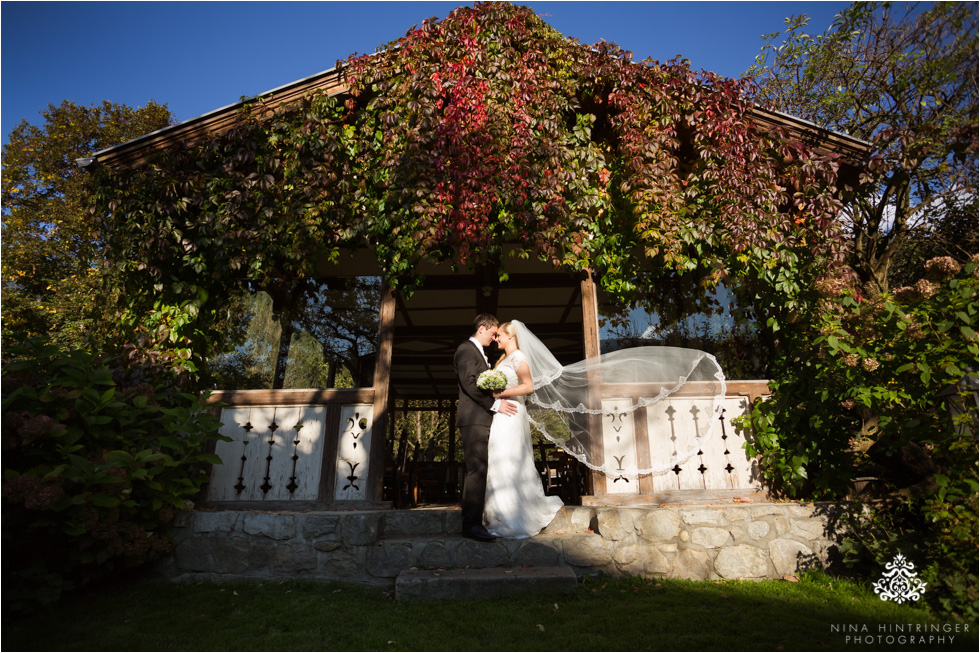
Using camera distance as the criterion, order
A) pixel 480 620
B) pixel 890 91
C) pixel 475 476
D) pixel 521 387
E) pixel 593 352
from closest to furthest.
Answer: pixel 480 620, pixel 475 476, pixel 521 387, pixel 593 352, pixel 890 91

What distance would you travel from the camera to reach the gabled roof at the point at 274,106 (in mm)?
5938

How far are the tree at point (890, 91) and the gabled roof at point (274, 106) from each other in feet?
7.25

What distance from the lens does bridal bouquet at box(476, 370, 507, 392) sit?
192 inches

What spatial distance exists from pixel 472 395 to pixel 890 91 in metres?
9.83

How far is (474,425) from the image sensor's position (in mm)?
4980

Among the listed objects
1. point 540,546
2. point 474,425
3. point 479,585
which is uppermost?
point 474,425

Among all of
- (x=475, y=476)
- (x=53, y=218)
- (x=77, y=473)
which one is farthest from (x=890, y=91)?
(x=53, y=218)

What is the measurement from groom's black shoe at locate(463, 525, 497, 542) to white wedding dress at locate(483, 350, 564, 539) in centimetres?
9

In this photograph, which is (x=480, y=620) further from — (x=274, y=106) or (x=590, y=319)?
(x=274, y=106)

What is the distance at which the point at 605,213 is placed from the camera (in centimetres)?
599

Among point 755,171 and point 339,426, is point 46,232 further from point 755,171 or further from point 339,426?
point 755,171

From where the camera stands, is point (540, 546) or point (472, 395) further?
point (472, 395)

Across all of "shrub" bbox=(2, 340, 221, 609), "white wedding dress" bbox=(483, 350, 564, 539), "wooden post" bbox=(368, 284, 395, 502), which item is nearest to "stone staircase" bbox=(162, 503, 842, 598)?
"white wedding dress" bbox=(483, 350, 564, 539)

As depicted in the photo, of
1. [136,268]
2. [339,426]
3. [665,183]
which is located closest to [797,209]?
[665,183]
